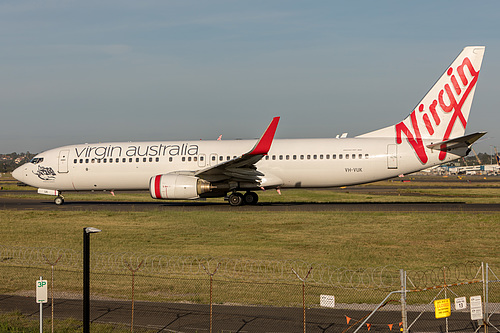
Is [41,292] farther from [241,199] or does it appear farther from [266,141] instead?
[241,199]

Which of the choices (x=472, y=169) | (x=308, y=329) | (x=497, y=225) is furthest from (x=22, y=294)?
(x=472, y=169)

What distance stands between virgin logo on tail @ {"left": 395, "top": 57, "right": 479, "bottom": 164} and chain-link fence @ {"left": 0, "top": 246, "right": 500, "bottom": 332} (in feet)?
57.4

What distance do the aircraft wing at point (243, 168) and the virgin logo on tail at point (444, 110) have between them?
8.59 meters

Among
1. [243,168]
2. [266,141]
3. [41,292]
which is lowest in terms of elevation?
[41,292]

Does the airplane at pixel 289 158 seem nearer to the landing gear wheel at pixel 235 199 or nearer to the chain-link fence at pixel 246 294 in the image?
the landing gear wheel at pixel 235 199

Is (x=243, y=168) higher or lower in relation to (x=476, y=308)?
higher

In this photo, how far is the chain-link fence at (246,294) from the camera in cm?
1149

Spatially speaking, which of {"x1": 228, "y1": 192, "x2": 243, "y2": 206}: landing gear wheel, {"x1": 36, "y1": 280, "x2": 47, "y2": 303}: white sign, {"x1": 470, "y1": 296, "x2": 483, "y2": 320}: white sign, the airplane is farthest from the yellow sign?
{"x1": 228, "y1": 192, "x2": 243, "y2": 206}: landing gear wheel

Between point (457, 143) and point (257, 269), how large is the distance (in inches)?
762

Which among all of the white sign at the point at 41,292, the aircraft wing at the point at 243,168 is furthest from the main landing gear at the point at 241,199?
the white sign at the point at 41,292

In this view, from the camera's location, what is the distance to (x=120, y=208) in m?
36.7

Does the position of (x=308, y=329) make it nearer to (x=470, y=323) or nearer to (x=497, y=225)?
(x=470, y=323)

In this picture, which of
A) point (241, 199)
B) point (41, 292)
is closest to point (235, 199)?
point (241, 199)

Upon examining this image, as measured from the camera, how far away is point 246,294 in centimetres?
1426
